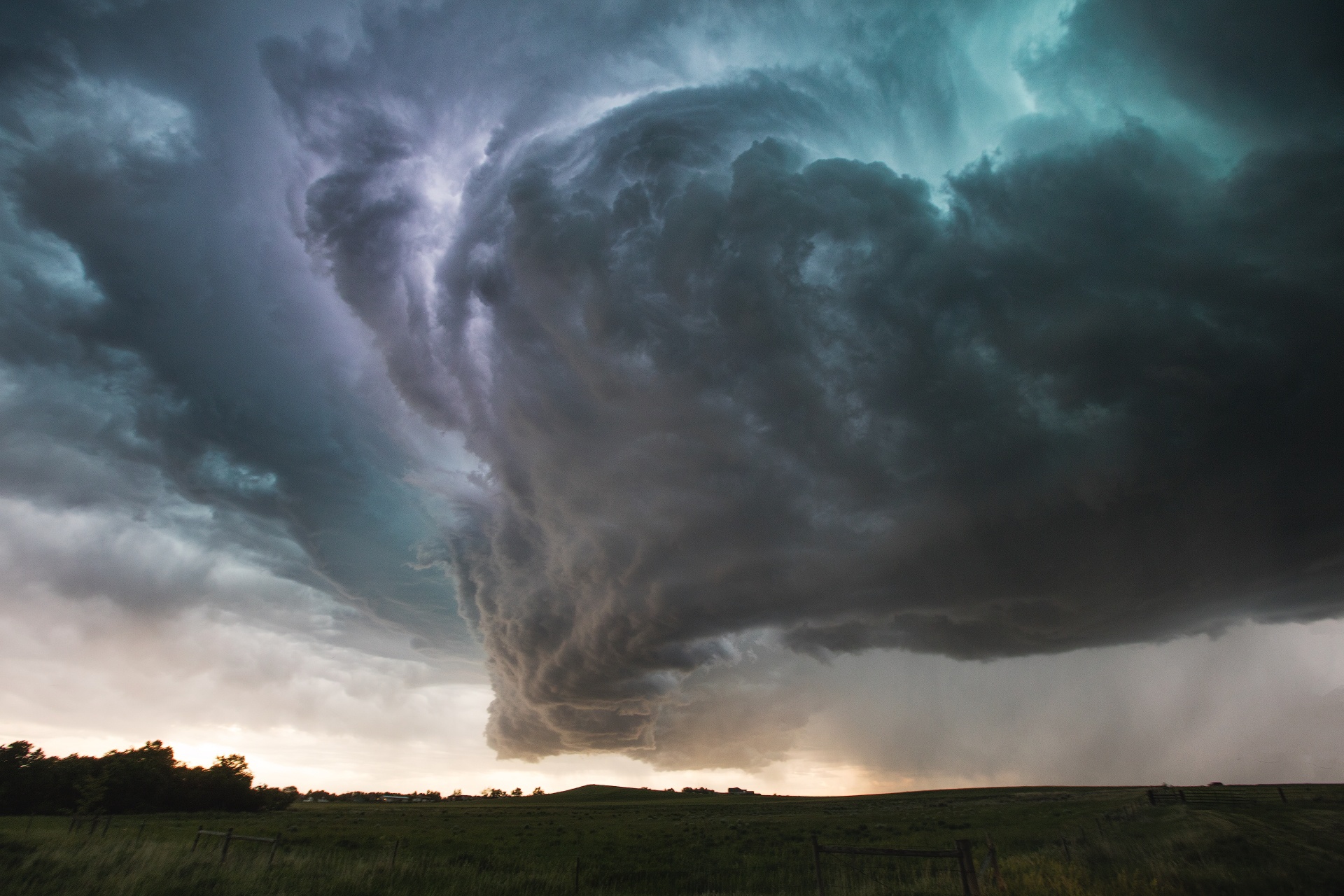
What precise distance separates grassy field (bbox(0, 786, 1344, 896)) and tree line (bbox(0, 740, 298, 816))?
→ 30960 millimetres

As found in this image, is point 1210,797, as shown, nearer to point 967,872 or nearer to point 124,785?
point 967,872

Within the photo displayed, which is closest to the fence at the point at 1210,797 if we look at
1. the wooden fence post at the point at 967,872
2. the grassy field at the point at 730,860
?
the grassy field at the point at 730,860

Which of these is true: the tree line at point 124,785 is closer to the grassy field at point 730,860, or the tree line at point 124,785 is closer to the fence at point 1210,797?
Answer: the grassy field at point 730,860

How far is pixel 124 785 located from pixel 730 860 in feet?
348

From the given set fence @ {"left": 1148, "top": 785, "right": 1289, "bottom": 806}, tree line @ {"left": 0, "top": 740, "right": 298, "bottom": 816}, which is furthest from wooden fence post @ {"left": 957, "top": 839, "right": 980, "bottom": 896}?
tree line @ {"left": 0, "top": 740, "right": 298, "bottom": 816}

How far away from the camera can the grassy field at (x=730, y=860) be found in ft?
76.9

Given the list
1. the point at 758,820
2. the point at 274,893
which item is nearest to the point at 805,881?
the point at 274,893

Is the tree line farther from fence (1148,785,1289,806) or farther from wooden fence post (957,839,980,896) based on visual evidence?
fence (1148,785,1289,806)

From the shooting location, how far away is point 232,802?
109 m

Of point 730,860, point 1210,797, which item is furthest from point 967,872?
point 1210,797

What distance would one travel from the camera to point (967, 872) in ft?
55.5

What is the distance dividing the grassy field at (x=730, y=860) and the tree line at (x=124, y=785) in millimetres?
30960

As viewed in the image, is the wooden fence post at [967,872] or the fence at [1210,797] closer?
the wooden fence post at [967,872]

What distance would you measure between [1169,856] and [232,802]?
139893 mm
